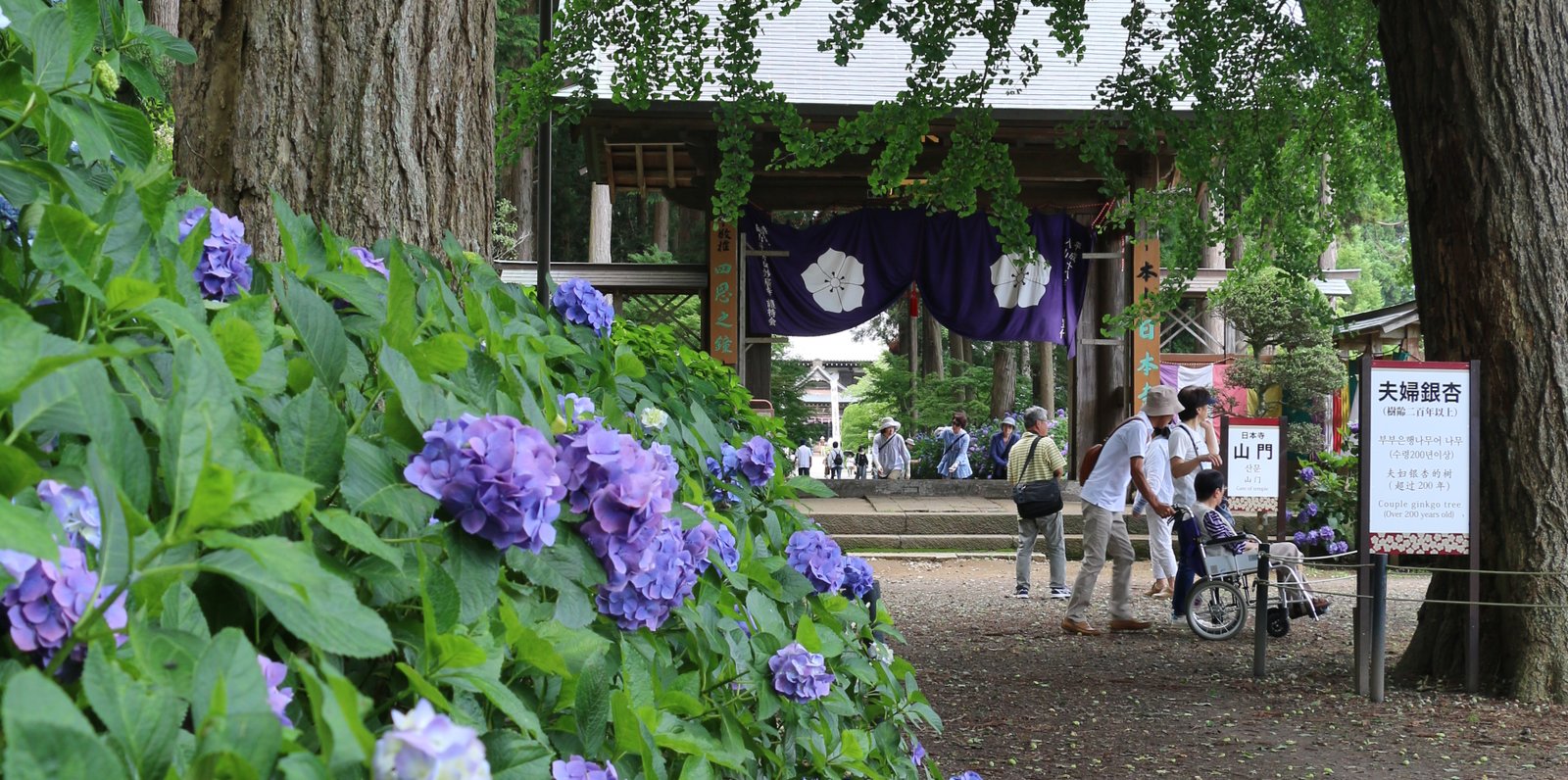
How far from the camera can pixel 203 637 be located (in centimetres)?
71

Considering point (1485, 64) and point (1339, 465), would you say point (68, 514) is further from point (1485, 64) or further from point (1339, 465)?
point (1339, 465)

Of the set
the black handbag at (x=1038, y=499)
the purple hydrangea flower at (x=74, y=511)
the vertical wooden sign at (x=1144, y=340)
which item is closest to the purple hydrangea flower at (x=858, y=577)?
the purple hydrangea flower at (x=74, y=511)

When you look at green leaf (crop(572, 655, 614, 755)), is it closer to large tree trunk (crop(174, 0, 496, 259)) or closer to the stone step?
large tree trunk (crop(174, 0, 496, 259))

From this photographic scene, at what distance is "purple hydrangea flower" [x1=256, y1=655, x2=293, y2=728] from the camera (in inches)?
27.0

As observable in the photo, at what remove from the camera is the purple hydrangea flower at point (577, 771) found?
36.7 inches

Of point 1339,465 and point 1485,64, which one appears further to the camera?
point 1339,465

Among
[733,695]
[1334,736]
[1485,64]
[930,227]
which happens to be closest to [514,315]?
[733,695]

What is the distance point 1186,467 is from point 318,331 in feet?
24.0

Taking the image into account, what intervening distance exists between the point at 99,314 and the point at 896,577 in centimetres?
994

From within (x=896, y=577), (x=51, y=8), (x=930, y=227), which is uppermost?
(x=930, y=227)

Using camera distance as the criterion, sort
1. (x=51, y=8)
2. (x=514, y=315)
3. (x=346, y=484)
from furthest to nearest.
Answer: (x=514, y=315) → (x=51, y=8) → (x=346, y=484)

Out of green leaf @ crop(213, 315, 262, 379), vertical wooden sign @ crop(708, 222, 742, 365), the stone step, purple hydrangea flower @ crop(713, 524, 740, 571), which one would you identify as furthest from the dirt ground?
vertical wooden sign @ crop(708, 222, 742, 365)

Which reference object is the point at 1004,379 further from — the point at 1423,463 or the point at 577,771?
the point at 577,771

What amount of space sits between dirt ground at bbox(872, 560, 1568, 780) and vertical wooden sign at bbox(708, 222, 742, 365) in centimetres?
553
